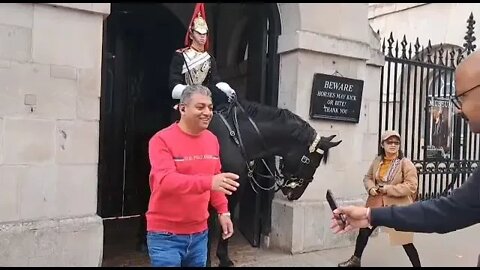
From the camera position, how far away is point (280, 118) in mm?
5117

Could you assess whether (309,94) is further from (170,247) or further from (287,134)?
(170,247)

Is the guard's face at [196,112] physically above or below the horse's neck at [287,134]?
above

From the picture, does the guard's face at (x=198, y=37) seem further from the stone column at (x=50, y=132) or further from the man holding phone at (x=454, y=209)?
the man holding phone at (x=454, y=209)

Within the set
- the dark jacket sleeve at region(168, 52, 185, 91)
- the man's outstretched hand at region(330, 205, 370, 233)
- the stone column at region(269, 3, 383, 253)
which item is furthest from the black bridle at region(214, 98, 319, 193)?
the man's outstretched hand at region(330, 205, 370, 233)

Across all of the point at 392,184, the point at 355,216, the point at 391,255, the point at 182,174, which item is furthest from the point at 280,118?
the point at 355,216

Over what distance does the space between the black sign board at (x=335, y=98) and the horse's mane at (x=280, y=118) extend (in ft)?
3.56

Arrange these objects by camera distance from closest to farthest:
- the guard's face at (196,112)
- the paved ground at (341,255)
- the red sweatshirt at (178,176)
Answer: the red sweatshirt at (178,176), the guard's face at (196,112), the paved ground at (341,255)

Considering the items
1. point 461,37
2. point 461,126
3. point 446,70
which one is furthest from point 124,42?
point 461,37

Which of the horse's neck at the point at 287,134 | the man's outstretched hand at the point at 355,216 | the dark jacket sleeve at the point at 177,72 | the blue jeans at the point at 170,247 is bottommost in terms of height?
the blue jeans at the point at 170,247

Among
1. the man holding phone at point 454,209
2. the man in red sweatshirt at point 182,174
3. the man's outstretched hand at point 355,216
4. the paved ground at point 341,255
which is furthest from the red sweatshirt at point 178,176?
the paved ground at point 341,255

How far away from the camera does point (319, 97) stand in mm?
6180

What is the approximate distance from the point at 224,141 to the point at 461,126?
6.33 metres

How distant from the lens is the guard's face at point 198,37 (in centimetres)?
489

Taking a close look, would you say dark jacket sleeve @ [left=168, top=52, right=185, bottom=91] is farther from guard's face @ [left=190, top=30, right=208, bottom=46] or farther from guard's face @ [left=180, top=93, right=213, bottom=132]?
guard's face @ [left=180, top=93, right=213, bottom=132]
